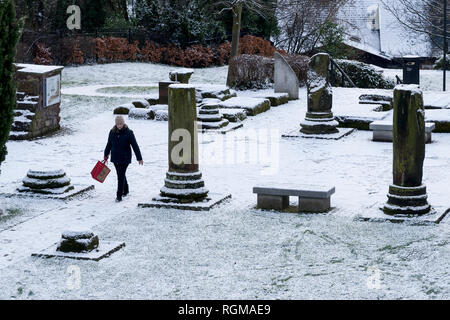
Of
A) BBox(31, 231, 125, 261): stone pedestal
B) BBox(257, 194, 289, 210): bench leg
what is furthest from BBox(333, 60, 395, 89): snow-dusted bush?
BBox(31, 231, 125, 261): stone pedestal

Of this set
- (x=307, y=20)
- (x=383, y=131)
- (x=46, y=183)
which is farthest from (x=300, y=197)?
(x=307, y=20)

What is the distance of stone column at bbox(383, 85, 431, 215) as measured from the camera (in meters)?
12.5

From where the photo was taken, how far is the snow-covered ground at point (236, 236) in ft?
31.8

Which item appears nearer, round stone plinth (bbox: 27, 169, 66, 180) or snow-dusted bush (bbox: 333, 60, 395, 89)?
round stone plinth (bbox: 27, 169, 66, 180)

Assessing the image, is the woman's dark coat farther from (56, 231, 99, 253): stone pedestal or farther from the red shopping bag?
(56, 231, 99, 253): stone pedestal

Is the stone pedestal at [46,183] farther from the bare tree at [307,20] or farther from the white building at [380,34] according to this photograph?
the white building at [380,34]

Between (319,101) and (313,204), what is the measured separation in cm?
723

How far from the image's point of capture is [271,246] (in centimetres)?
1125

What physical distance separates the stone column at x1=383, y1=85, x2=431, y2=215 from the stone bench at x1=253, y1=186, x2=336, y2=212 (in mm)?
876

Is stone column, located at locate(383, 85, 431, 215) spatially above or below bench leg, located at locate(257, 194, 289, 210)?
above

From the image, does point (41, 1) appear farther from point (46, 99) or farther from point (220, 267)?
point (220, 267)

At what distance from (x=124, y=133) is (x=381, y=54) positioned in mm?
31941

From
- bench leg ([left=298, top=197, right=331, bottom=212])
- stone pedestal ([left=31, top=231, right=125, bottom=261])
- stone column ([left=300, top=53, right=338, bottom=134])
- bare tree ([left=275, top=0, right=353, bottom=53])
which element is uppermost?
bare tree ([left=275, top=0, right=353, bottom=53])
